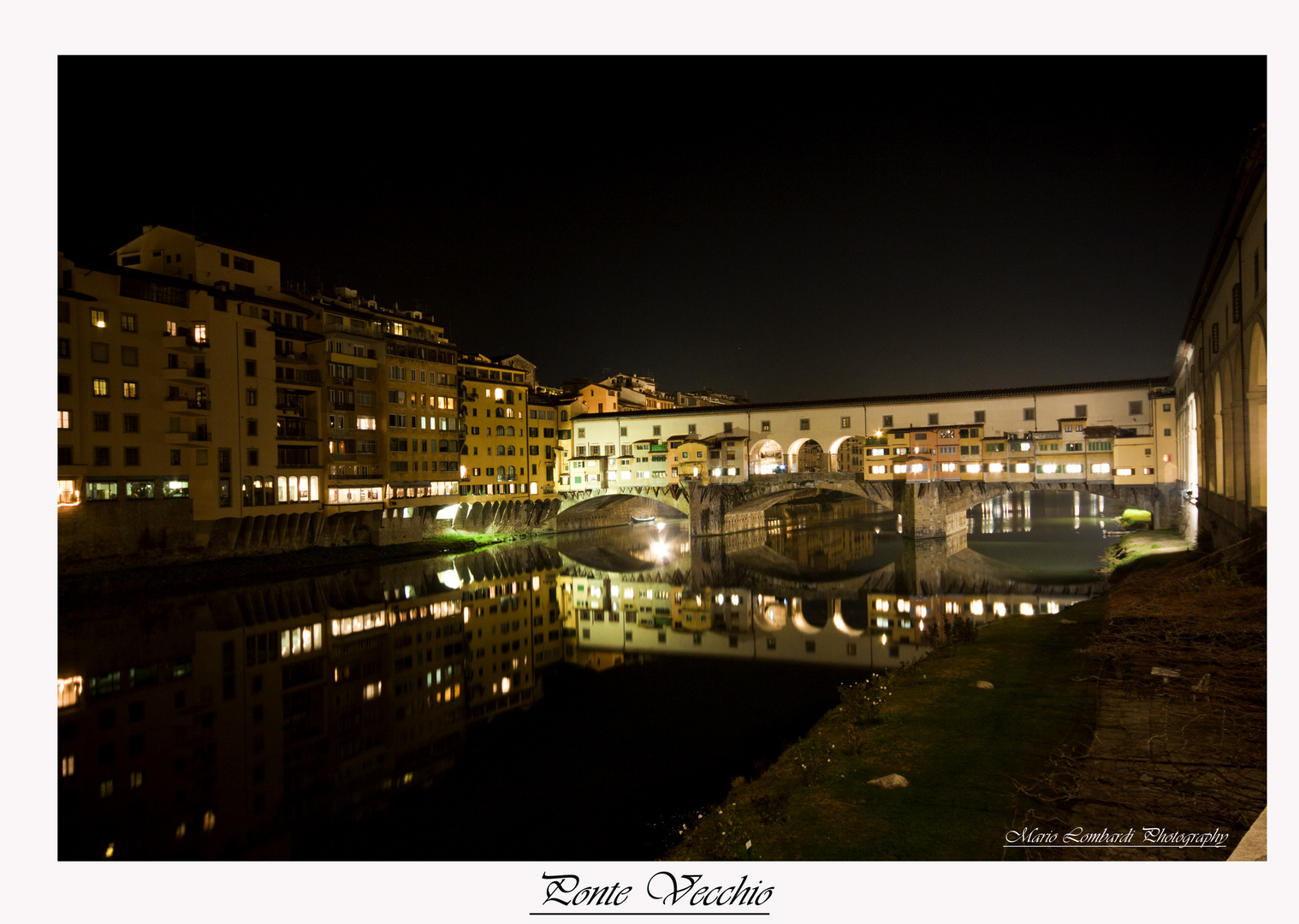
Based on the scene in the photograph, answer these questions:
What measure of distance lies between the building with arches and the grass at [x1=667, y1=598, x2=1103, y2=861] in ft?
18.4

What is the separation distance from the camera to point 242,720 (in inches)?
638

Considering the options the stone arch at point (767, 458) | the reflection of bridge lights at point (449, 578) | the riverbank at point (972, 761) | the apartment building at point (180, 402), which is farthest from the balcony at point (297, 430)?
the riverbank at point (972, 761)

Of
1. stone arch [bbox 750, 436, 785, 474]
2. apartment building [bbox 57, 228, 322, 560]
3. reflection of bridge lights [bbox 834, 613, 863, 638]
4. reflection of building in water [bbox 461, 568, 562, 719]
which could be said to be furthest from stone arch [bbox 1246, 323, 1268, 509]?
stone arch [bbox 750, 436, 785, 474]

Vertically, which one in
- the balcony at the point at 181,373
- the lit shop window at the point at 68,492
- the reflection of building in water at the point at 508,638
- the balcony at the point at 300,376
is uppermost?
the balcony at the point at 300,376

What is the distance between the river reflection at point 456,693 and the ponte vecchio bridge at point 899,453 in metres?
9.53

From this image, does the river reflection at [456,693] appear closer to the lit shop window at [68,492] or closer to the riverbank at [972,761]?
the riverbank at [972,761]

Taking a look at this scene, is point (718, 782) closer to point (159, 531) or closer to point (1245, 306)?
point (1245, 306)

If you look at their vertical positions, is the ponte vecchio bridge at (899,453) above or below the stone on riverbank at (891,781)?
above

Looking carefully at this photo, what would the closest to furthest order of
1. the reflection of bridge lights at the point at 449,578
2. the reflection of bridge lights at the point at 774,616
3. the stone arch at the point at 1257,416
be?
the stone arch at the point at 1257,416, the reflection of bridge lights at the point at 774,616, the reflection of bridge lights at the point at 449,578

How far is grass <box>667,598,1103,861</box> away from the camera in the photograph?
7.89 metres

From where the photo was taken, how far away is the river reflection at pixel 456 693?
11461 mm

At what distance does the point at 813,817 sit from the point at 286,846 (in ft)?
27.0

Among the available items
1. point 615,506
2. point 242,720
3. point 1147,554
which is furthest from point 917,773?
point 615,506

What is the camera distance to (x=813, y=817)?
28.0 ft
